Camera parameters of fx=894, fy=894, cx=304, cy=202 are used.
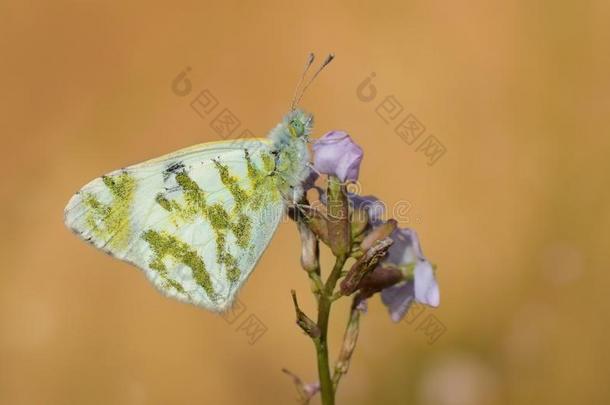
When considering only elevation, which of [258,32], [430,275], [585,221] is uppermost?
[258,32]

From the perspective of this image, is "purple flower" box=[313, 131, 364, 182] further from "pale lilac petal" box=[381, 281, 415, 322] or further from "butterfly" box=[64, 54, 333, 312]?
"pale lilac petal" box=[381, 281, 415, 322]

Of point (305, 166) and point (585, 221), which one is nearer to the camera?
point (305, 166)

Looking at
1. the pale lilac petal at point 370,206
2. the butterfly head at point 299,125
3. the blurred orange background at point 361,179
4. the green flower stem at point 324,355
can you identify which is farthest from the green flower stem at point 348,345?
the blurred orange background at point 361,179

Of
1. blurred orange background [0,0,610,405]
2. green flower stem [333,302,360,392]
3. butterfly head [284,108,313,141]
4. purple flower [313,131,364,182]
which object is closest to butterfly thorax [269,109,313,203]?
butterfly head [284,108,313,141]

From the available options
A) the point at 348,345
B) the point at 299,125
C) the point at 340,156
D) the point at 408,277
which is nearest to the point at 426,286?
the point at 408,277

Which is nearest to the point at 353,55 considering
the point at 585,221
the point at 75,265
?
the point at 585,221

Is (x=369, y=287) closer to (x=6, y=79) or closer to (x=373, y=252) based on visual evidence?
(x=373, y=252)

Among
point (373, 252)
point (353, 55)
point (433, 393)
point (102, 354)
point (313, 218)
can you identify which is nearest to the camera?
point (373, 252)

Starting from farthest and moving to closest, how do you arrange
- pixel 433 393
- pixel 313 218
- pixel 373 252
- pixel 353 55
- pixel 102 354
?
pixel 353 55 < pixel 102 354 < pixel 433 393 < pixel 313 218 < pixel 373 252
